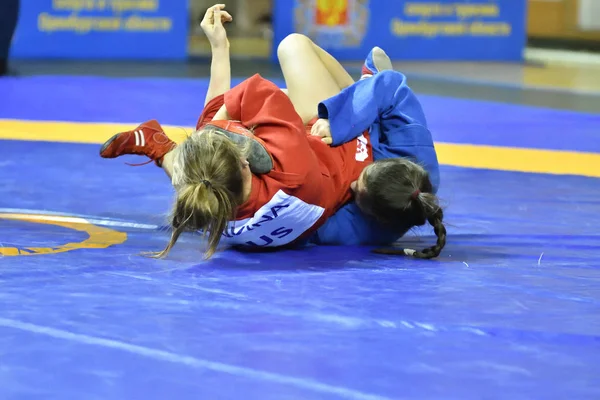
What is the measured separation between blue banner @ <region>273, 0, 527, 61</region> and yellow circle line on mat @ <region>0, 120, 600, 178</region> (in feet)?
15.2

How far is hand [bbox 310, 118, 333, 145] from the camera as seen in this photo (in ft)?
10.8

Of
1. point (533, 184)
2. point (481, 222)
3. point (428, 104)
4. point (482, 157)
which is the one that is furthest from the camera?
point (428, 104)

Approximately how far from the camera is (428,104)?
23.1 ft

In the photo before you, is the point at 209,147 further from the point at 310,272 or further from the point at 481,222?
the point at 481,222

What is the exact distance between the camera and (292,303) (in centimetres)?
256

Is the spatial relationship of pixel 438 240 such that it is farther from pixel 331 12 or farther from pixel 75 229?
pixel 331 12

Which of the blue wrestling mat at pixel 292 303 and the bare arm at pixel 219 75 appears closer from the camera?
the blue wrestling mat at pixel 292 303

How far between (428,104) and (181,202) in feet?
14.9

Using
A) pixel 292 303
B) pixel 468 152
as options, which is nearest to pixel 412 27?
pixel 468 152

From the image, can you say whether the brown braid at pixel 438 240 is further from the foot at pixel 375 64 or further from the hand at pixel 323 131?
the foot at pixel 375 64

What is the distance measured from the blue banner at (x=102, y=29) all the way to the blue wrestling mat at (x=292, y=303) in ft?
16.5

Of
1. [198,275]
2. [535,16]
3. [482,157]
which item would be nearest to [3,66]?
[482,157]

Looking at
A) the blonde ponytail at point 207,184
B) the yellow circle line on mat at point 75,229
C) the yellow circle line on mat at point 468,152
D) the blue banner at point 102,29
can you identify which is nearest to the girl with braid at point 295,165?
the blonde ponytail at point 207,184

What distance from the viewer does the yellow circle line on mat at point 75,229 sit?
3.03 meters
